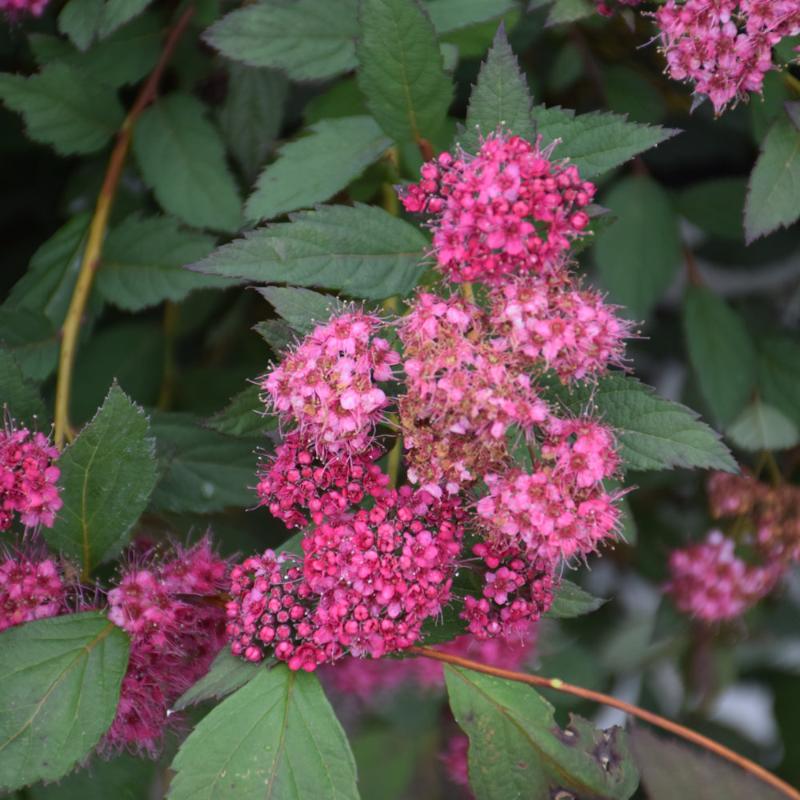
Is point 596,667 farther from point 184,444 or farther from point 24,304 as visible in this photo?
point 24,304

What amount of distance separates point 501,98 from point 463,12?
30 cm

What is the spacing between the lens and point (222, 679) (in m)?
1.00

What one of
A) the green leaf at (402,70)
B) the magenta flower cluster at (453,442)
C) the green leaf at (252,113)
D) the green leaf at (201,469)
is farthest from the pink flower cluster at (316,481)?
the green leaf at (252,113)

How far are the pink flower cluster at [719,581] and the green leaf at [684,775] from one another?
0.77 metres

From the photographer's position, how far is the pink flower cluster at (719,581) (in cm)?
164

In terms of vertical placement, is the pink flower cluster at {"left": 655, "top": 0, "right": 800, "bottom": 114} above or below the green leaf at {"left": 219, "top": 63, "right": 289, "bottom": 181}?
above

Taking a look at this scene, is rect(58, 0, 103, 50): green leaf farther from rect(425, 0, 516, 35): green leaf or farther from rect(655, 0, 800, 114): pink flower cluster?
rect(655, 0, 800, 114): pink flower cluster

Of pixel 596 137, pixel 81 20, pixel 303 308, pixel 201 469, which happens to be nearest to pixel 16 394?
pixel 201 469

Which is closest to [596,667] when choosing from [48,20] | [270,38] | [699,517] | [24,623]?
[699,517]

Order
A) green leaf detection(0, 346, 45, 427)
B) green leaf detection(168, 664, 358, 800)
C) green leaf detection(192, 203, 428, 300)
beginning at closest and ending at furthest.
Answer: green leaf detection(168, 664, 358, 800), green leaf detection(192, 203, 428, 300), green leaf detection(0, 346, 45, 427)

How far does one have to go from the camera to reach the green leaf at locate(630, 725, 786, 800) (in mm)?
864

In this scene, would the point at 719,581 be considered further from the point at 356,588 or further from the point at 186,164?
the point at 186,164

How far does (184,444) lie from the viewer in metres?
1.41

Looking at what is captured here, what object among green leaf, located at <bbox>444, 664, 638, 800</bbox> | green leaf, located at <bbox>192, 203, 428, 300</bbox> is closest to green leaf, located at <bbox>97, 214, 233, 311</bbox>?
green leaf, located at <bbox>192, 203, 428, 300</bbox>
